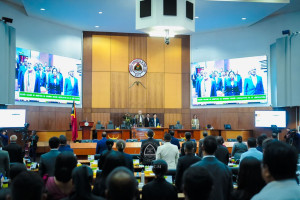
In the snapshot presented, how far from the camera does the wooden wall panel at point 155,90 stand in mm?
18703

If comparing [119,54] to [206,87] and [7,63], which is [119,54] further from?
[7,63]

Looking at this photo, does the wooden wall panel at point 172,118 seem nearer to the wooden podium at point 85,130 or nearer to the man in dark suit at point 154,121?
the man in dark suit at point 154,121

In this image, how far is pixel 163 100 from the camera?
61.7ft

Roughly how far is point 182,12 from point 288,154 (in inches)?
389

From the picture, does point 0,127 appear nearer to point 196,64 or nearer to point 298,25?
point 196,64

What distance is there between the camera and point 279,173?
203cm

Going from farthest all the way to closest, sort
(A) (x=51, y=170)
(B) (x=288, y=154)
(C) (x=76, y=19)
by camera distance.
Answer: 1. (C) (x=76, y=19)
2. (A) (x=51, y=170)
3. (B) (x=288, y=154)

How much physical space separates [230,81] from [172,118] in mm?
3666

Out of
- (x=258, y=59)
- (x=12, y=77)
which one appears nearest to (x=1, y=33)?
(x=12, y=77)

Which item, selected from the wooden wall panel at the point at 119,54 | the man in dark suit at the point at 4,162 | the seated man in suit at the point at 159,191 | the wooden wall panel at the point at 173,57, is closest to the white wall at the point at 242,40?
the wooden wall panel at the point at 173,57

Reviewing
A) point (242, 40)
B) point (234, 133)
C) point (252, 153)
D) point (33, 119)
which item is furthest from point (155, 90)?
point (252, 153)

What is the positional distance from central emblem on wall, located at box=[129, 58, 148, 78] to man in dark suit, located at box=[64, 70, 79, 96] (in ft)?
9.99

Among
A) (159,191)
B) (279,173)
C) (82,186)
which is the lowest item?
→ (159,191)

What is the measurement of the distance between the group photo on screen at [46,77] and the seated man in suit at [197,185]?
1412 centimetres
